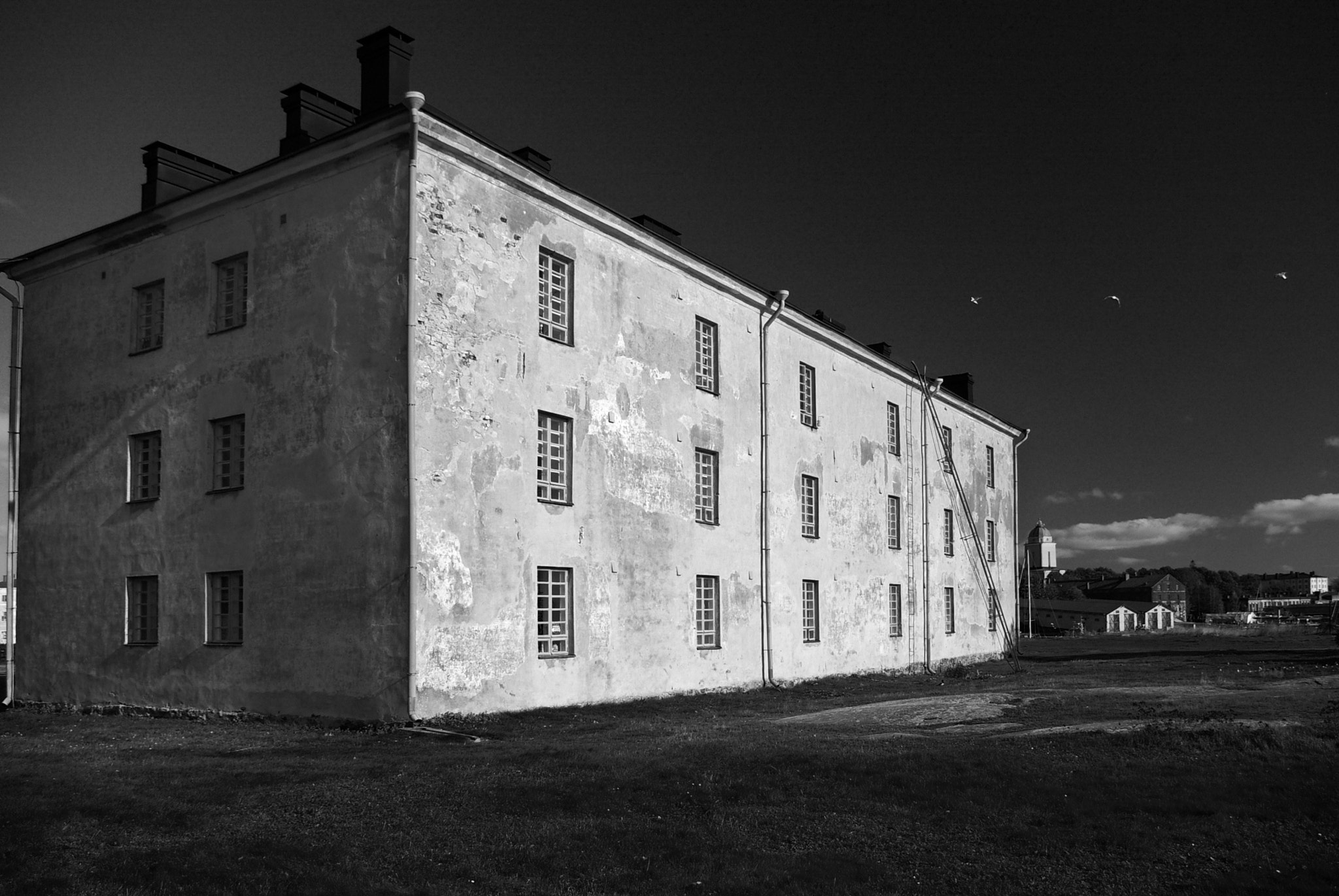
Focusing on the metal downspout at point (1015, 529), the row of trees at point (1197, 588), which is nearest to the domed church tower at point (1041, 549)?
the row of trees at point (1197, 588)

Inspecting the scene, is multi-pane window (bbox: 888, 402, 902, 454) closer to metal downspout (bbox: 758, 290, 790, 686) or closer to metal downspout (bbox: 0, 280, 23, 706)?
metal downspout (bbox: 758, 290, 790, 686)

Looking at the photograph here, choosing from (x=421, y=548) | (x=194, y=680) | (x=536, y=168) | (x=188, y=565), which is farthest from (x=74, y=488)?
(x=536, y=168)

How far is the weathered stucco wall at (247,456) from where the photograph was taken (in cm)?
1661

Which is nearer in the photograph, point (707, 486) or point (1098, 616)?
point (707, 486)

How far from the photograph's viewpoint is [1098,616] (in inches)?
4269

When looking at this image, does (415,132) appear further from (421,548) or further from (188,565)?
(188,565)

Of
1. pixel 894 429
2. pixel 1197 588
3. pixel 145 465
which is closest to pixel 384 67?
pixel 145 465

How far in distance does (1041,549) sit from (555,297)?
159 m

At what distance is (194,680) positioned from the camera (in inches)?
727

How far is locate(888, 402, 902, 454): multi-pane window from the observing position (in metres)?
33.0

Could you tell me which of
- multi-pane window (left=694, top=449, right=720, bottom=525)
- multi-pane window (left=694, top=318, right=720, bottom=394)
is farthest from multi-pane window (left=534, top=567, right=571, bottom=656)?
multi-pane window (left=694, top=318, right=720, bottom=394)

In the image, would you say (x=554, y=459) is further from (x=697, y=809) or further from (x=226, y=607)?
(x=697, y=809)

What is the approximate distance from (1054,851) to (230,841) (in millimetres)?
6480

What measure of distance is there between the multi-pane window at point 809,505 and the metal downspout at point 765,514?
2.13m
